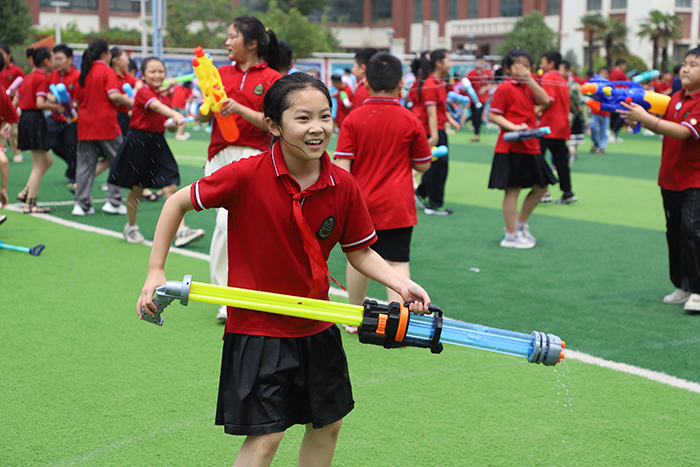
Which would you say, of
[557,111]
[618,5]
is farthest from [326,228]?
[618,5]

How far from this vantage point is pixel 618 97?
5.84 metres

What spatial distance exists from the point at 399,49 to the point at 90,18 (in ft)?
96.6

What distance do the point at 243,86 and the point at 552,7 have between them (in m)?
67.0

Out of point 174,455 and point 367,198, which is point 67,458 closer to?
point 174,455

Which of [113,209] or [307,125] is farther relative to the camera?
[113,209]

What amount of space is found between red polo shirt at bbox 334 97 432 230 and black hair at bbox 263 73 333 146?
2.36 m

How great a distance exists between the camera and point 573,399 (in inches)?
163

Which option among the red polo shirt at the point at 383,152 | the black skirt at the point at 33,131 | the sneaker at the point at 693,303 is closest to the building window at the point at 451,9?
the black skirt at the point at 33,131

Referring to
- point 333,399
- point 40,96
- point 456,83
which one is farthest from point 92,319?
point 456,83

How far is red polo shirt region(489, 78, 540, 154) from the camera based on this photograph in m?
8.34

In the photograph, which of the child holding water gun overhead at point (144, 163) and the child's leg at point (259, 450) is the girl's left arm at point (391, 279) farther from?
the child holding water gun overhead at point (144, 163)

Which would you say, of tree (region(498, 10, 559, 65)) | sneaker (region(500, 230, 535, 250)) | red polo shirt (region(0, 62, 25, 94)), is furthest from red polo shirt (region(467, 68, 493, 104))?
tree (region(498, 10, 559, 65))

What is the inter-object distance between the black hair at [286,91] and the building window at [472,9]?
243 ft

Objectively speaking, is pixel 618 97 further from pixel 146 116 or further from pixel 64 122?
pixel 64 122
